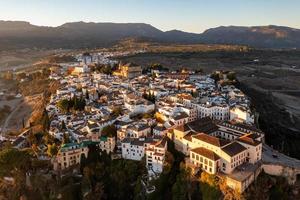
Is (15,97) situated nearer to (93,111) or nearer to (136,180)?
(93,111)

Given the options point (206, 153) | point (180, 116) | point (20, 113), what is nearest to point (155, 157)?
point (206, 153)

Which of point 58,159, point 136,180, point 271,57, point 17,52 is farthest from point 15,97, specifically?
point 271,57

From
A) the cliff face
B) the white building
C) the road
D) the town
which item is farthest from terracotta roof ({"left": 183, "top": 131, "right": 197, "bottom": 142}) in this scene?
the cliff face

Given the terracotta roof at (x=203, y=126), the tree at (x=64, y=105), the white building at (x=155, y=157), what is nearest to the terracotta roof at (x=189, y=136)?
the terracotta roof at (x=203, y=126)

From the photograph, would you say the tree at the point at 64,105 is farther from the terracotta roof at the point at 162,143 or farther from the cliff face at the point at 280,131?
the cliff face at the point at 280,131

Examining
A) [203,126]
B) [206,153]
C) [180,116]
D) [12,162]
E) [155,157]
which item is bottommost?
[12,162]

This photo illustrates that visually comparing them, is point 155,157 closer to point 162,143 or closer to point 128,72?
point 162,143
